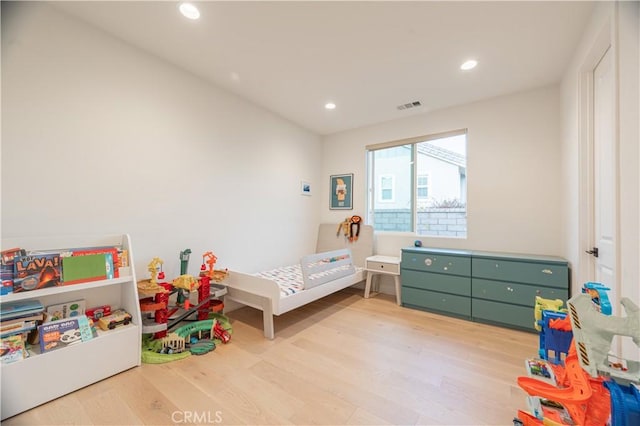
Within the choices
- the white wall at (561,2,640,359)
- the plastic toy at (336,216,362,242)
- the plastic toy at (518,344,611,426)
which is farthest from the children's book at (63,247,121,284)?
the white wall at (561,2,640,359)

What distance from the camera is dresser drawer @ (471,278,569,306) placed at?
2395mm

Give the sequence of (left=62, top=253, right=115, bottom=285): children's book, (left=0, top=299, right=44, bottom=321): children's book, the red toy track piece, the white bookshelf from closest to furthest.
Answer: the white bookshelf → (left=0, top=299, right=44, bottom=321): children's book → (left=62, top=253, right=115, bottom=285): children's book → the red toy track piece

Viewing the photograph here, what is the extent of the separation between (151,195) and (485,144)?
373cm

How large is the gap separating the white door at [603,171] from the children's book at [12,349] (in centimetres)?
360

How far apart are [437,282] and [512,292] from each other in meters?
0.71

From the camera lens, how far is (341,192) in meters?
4.24

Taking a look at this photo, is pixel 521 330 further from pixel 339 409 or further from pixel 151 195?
pixel 151 195

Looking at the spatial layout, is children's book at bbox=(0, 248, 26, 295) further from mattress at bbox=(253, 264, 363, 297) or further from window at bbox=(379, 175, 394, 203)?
window at bbox=(379, 175, 394, 203)

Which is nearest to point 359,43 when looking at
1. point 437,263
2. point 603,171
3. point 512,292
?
point 603,171

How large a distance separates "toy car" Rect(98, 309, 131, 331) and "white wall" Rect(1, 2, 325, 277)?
1.31 ft

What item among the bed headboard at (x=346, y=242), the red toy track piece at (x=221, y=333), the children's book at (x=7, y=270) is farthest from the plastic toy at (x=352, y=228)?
the children's book at (x=7, y=270)

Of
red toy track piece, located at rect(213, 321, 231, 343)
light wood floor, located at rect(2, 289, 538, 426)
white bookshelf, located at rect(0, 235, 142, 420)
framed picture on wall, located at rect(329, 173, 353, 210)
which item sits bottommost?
light wood floor, located at rect(2, 289, 538, 426)

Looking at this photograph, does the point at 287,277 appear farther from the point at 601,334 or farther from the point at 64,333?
the point at 601,334

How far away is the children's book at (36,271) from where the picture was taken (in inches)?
60.1
